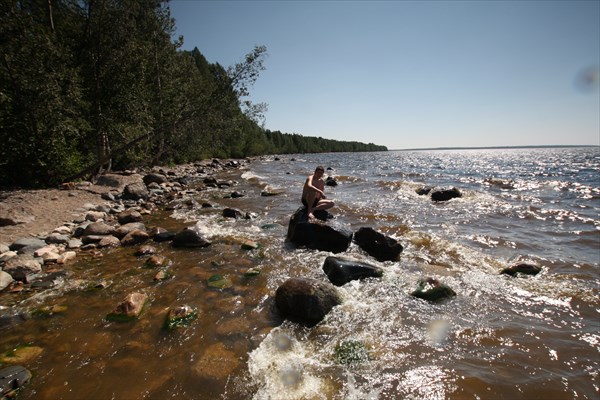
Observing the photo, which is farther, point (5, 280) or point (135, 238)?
point (135, 238)

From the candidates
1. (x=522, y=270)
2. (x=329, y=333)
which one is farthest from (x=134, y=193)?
(x=522, y=270)

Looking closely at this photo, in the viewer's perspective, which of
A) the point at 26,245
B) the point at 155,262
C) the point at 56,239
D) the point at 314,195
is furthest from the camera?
the point at 314,195

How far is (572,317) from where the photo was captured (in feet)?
16.8

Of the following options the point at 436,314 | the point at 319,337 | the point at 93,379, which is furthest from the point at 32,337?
the point at 436,314

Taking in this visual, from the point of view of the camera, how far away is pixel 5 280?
5801 mm

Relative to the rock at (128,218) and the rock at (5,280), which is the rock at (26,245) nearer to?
the rock at (5,280)

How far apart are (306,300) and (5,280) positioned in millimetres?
6015

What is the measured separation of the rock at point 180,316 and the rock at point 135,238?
4300 mm

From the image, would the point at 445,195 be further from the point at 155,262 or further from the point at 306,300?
the point at 155,262

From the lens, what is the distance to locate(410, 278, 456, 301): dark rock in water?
5.62 metres

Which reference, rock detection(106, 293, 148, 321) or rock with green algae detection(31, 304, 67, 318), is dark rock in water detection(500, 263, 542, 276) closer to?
rock detection(106, 293, 148, 321)

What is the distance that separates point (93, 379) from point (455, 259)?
798 centimetres

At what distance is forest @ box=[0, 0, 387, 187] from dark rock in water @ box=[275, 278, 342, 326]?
1384 cm

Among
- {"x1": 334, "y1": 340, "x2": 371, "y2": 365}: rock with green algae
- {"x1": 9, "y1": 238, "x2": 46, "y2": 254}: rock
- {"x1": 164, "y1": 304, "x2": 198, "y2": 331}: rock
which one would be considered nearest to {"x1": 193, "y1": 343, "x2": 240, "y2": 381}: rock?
{"x1": 164, "y1": 304, "x2": 198, "y2": 331}: rock
